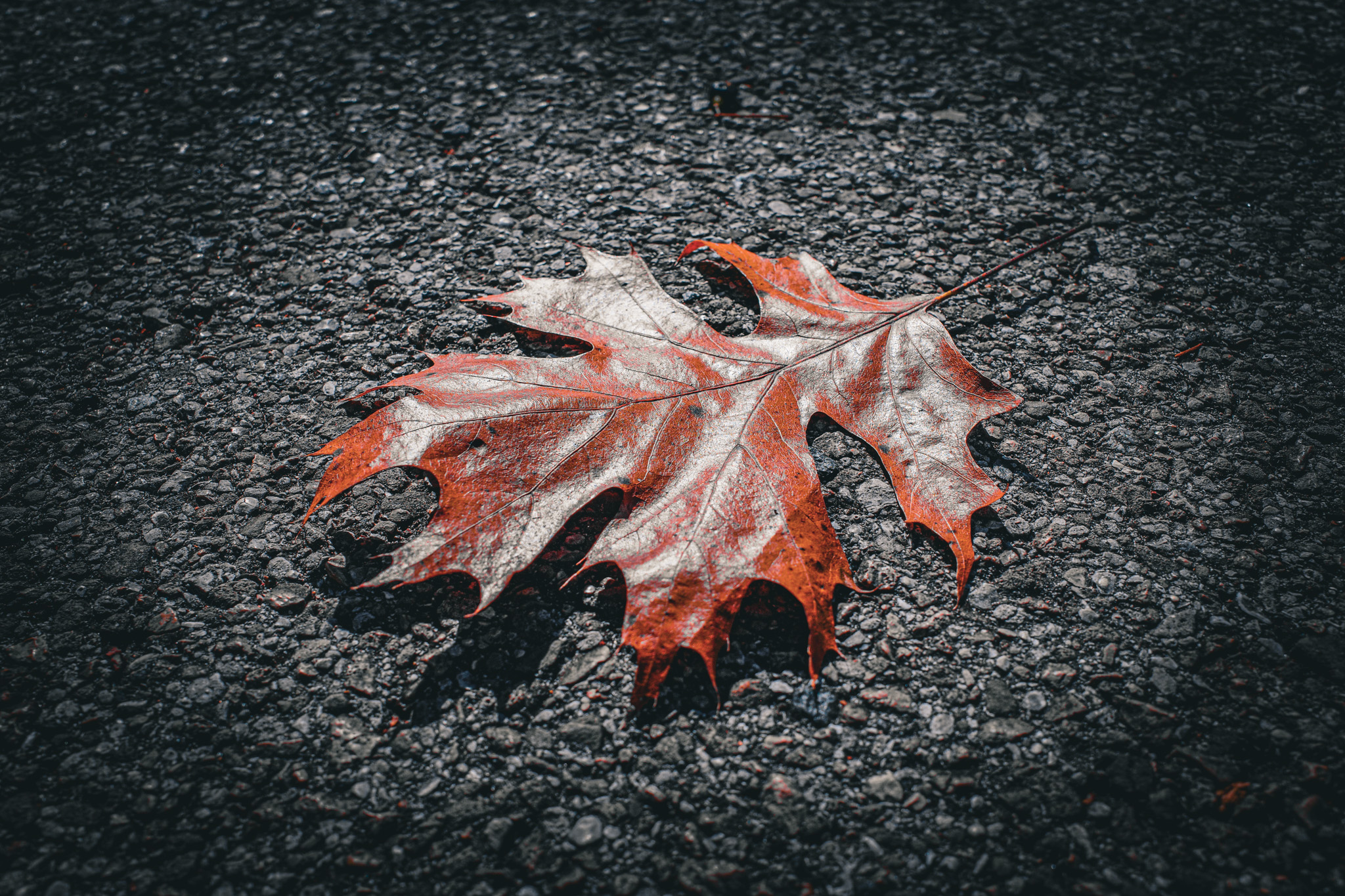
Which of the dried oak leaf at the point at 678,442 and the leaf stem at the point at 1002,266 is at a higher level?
the leaf stem at the point at 1002,266

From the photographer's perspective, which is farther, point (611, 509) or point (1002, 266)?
point (1002, 266)

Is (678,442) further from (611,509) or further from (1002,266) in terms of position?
(1002,266)

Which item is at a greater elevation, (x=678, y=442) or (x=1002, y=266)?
(x=1002, y=266)

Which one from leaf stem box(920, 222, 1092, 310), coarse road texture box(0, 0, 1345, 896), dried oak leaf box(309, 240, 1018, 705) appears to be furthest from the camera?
leaf stem box(920, 222, 1092, 310)

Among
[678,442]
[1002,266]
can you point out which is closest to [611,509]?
[678,442]

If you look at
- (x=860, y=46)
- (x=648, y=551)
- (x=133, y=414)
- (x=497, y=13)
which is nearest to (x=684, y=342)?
(x=648, y=551)

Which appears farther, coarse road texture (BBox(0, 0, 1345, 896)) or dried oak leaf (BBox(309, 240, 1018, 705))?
dried oak leaf (BBox(309, 240, 1018, 705))
